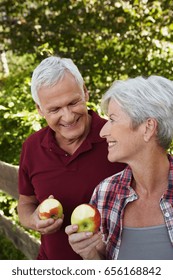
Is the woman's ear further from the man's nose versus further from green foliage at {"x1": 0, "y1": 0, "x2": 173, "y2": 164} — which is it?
green foliage at {"x1": 0, "y1": 0, "x2": 173, "y2": 164}

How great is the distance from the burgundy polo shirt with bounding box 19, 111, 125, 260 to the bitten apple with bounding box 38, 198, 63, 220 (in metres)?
0.12

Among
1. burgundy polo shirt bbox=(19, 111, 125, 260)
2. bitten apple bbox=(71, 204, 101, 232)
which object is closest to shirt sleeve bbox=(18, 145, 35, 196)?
burgundy polo shirt bbox=(19, 111, 125, 260)

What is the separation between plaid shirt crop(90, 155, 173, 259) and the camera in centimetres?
233

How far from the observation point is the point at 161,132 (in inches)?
89.0

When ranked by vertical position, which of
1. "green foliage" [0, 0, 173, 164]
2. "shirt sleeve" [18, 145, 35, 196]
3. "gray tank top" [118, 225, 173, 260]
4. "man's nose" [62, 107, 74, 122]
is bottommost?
"gray tank top" [118, 225, 173, 260]

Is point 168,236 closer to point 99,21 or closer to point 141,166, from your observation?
point 141,166

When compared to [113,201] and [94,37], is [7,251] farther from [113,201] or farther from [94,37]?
[113,201]

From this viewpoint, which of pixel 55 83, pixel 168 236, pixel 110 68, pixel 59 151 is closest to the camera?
pixel 168 236

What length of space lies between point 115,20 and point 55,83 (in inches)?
130

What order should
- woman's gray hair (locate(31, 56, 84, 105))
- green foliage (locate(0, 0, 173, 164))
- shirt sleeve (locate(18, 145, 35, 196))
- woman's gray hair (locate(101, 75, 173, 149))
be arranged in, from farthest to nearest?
green foliage (locate(0, 0, 173, 164)) → shirt sleeve (locate(18, 145, 35, 196)) → woman's gray hair (locate(31, 56, 84, 105)) → woman's gray hair (locate(101, 75, 173, 149))

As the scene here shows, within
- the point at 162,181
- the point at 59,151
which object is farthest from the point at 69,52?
the point at 162,181

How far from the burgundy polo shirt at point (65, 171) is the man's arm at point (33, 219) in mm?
104

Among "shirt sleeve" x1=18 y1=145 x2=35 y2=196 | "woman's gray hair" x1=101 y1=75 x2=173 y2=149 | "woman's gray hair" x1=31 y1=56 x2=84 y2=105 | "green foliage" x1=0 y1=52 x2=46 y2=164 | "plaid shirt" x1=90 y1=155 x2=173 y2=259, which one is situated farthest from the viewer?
"green foliage" x1=0 y1=52 x2=46 y2=164
